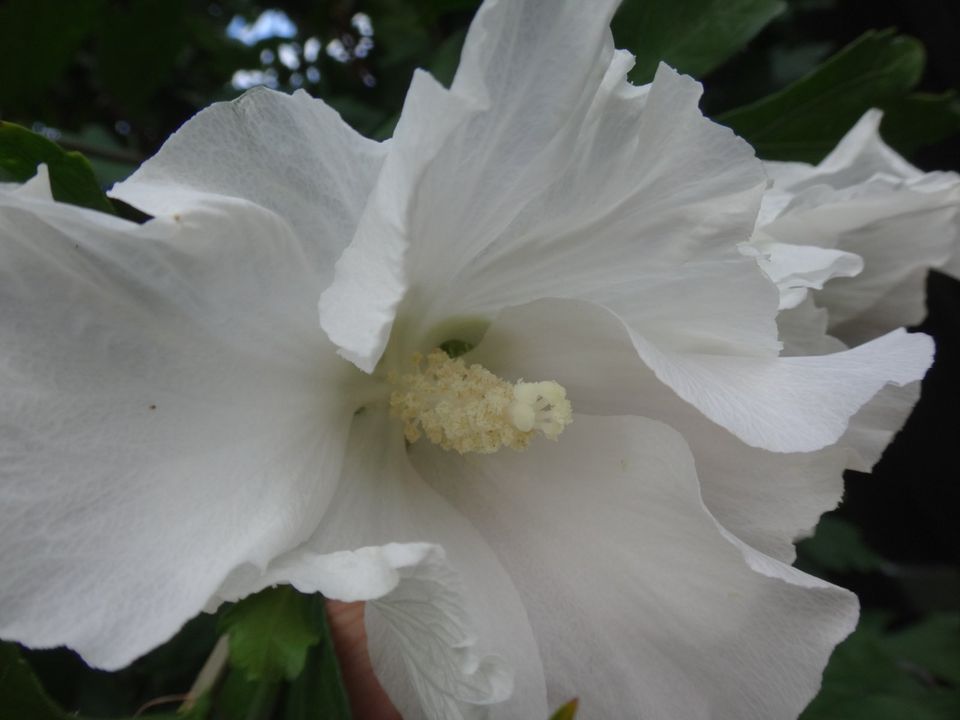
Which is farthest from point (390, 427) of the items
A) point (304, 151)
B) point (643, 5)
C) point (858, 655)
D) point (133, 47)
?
point (133, 47)

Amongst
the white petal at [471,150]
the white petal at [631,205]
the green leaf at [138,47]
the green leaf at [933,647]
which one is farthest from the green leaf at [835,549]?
the green leaf at [138,47]

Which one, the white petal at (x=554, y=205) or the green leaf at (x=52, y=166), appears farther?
the green leaf at (x=52, y=166)

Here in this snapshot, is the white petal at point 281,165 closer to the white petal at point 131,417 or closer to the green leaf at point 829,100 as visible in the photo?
the white petal at point 131,417

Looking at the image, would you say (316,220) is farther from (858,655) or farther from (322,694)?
(858,655)

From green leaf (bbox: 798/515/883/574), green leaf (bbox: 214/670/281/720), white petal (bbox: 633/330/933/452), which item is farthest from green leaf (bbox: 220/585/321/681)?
green leaf (bbox: 798/515/883/574)

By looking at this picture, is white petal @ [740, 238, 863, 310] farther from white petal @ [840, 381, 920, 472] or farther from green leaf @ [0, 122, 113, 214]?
green leaf @ [0, 122, 113, 214]

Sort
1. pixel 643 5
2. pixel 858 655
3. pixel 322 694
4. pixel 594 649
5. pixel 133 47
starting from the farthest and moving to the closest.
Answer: pixel 133 47
pixel 858 655
pixel 643 5
pixel 322 694
pixel 594 649
